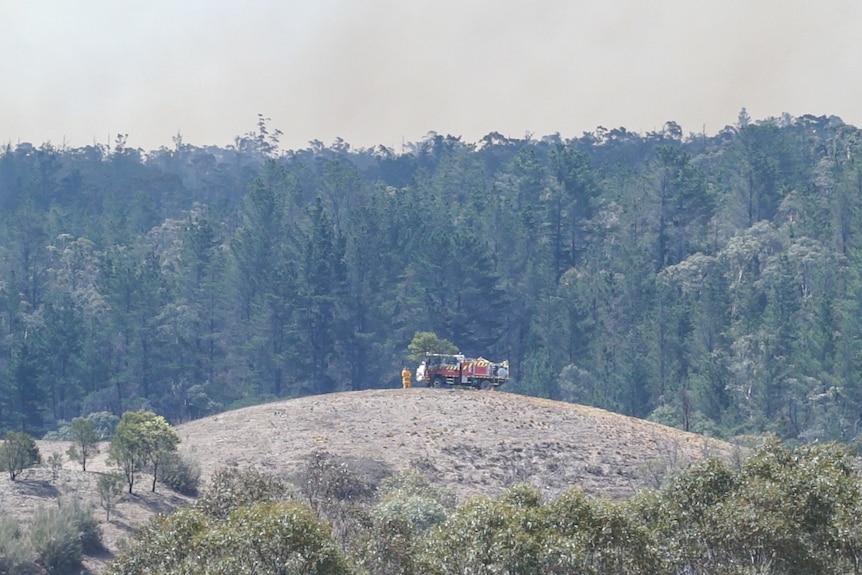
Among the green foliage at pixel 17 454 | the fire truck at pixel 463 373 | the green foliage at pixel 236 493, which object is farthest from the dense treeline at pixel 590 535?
the fire truck at pixel 463 373

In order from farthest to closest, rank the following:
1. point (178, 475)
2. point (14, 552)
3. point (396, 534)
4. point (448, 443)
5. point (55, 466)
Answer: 1. point (448, 443)
2. point (178, 475)
3. point (55, 466)
4. point (14, 552)
5. point (396, 534)

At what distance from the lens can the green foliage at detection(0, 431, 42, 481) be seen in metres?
45.4

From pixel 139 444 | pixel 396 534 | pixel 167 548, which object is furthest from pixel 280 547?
pixel 139 444

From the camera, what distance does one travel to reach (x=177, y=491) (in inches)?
1885

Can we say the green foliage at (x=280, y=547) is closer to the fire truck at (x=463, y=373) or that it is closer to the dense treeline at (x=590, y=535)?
the dense treeline at (x=590, y=535)

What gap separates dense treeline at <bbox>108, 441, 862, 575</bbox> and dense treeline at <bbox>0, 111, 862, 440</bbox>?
49298mm

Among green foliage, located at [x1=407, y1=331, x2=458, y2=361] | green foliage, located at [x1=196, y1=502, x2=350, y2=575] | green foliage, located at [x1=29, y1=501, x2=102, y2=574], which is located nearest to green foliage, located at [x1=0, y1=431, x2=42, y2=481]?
green foliage, located at [x1=29, y1=501, x2=102, y2=574]

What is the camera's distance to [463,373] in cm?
6625

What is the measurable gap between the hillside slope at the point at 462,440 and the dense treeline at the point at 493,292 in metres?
19.5

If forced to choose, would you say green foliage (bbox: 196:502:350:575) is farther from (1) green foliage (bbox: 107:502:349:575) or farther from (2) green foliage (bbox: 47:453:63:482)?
(2) green foliage (bbox: 47:453:63:482)

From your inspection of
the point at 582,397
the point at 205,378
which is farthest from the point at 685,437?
the point at 205,378

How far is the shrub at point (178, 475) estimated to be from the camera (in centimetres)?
4772

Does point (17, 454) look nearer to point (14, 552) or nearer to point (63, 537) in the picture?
point (63, 537)

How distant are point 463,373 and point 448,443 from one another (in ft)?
36.3
